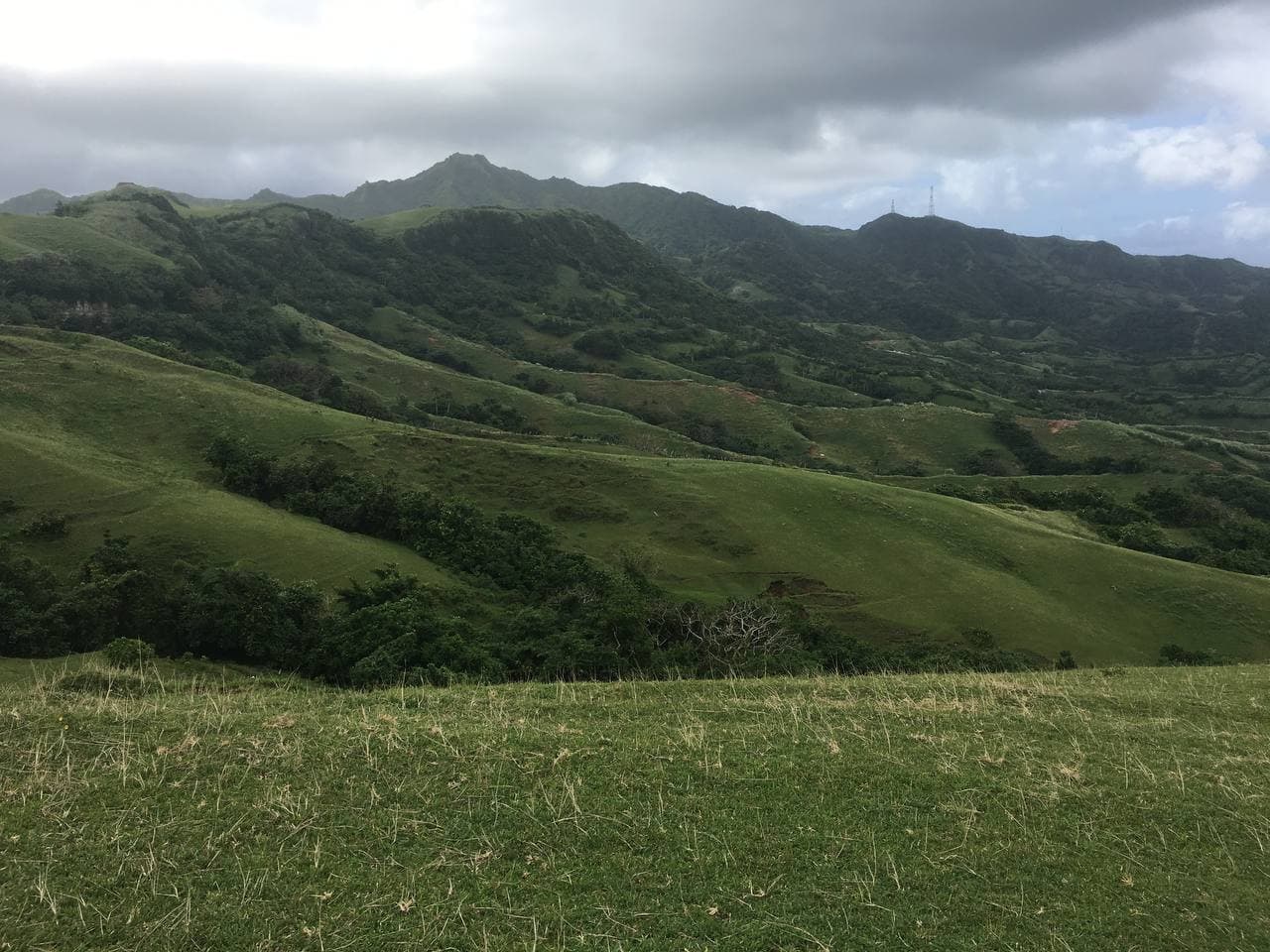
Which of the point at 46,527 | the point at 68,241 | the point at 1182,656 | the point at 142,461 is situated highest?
the point at 68,241

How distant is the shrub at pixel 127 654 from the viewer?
21.7 m

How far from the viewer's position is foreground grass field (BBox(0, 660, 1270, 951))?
830cm

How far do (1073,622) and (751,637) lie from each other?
22259mm

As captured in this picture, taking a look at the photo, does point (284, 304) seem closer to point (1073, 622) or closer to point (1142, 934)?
point (1073, 622)

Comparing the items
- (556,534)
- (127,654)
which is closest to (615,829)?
(127,654)

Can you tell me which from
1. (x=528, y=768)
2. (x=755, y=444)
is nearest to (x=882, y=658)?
(x=528, y=768)

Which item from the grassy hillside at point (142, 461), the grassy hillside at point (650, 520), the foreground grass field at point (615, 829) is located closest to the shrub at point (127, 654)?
the foreground grass field at point (615, 829)

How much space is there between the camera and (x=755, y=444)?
111438 mm

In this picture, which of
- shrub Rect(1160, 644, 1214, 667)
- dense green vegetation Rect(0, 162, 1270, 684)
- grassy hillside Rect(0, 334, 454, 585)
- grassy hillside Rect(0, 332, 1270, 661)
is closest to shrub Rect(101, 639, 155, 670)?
dense green vegetation Rect(0, 162, 1270, 684)

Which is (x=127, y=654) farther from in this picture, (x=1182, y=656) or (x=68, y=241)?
(x=68, y=241)

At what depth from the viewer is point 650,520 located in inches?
2032

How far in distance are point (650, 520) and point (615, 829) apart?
4163 cm

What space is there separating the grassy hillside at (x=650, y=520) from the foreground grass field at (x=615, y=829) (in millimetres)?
27120

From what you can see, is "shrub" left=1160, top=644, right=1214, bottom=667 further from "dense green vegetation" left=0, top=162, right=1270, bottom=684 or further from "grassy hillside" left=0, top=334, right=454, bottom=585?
"grassy hillside" left=0, top=334, right=454, bottom=585
